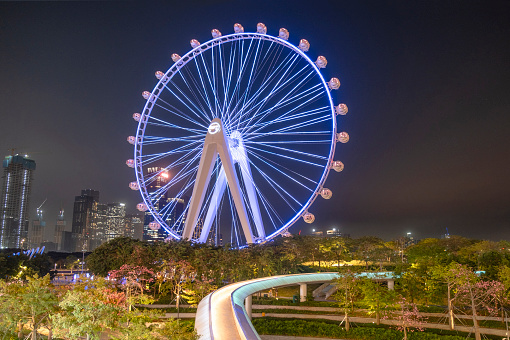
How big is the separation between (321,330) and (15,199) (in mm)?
156511

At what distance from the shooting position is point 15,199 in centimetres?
15125

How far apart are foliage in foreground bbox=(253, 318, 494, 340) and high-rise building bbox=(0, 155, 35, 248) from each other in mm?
143557

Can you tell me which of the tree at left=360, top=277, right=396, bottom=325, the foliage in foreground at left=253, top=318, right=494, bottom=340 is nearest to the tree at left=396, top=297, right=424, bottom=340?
the foliage in foreground at left=253, top=318, right=494, bottom=340

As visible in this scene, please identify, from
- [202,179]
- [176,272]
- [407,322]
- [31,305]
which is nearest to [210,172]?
[202,179]

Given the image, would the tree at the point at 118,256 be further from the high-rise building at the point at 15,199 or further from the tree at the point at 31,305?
the high-rise building at the point at 15,199

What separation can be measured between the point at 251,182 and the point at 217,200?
3.27 metres

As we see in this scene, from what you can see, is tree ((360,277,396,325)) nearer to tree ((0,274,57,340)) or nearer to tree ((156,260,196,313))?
tree ((156,260,196,313))

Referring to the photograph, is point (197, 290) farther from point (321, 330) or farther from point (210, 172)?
point (210, 172)

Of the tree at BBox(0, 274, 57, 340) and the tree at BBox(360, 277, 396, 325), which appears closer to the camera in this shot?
the tree at BBox(0, 274, 57, 340)

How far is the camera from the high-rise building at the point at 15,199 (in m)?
146

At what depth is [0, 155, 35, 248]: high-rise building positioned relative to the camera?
14550 centimetres

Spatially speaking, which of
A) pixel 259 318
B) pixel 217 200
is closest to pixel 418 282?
pixel 259 318

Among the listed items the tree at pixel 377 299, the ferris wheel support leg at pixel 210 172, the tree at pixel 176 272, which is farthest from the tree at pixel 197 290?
the tree at pixel 377 299

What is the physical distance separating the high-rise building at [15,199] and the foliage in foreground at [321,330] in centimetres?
14356
